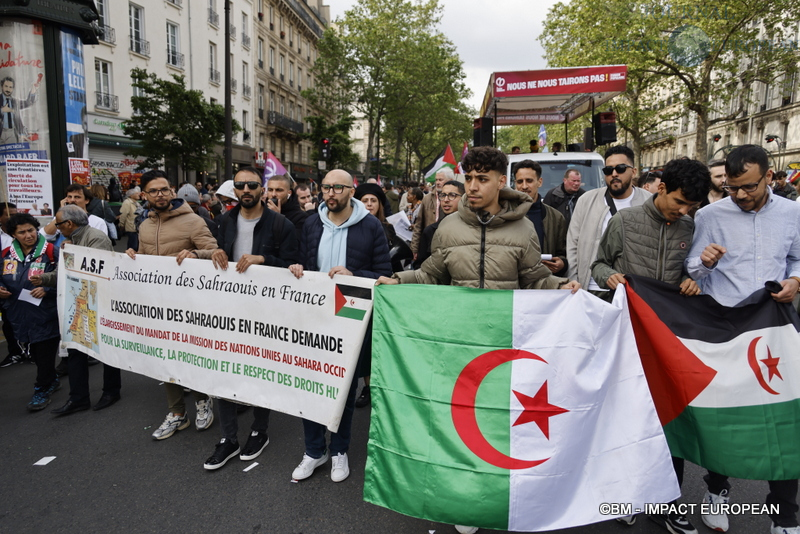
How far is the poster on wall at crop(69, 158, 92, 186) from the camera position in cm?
862

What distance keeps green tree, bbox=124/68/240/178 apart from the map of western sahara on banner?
1425cm

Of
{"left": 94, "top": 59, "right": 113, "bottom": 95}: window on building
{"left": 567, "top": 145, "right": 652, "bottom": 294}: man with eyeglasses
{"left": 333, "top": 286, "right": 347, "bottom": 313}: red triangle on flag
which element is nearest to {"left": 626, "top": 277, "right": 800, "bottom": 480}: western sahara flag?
{"left": 567, "top": 145, "right": 652, "bottom": 294}: man with eyeglasses

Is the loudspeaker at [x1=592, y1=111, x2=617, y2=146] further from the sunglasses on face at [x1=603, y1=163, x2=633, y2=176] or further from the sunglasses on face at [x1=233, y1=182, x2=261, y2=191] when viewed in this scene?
the sunglasses on face at [x1=233, y1=182, x2=261, y2=191]

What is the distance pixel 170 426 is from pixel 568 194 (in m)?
4.80

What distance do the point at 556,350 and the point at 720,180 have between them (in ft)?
12.4

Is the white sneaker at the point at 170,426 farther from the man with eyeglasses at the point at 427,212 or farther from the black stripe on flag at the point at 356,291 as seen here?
the man with eyeglasses at the point at 427,212

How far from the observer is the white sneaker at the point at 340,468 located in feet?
11.7

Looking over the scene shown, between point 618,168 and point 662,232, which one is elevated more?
point 618,168

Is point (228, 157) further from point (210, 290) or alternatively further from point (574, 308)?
point (574, 308)

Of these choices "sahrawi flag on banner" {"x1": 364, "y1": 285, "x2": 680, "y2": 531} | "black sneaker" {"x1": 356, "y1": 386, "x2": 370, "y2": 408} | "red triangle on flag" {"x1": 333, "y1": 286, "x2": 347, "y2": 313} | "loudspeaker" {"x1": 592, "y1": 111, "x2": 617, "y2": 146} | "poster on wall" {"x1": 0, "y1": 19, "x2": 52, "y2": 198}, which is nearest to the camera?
"sahrawi flag on banner" {"x1": 364, "y1": 285, "x2": 680, "y2": 531}

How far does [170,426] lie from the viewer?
428 cm

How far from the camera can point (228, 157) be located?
1573 cm

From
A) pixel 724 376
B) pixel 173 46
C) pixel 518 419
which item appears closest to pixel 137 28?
pixel 173 46

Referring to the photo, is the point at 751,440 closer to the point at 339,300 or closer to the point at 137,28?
the point at 339,300
